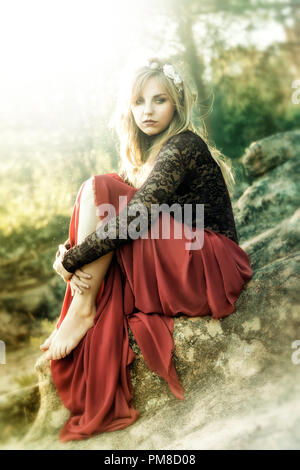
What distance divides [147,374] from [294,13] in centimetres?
381

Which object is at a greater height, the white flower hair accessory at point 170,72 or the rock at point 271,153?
the white flower hair accessory at point 170,72

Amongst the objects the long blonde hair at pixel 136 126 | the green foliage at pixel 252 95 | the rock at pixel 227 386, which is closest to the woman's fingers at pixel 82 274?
the rock at pixel 227 386

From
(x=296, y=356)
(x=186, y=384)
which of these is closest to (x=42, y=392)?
(x=186, y=384)

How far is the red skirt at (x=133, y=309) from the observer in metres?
1.47

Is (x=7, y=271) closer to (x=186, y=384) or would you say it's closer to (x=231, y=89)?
(x=186, y=384)

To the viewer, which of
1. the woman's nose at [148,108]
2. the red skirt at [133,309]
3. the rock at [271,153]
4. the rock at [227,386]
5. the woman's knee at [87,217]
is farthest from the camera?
the rock at [271,153]

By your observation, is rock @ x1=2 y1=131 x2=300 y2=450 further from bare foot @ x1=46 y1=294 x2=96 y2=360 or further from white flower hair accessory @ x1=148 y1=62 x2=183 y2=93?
white flower hair accessory @ x1=148 y1=62 x2=183 y2=93

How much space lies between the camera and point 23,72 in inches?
134

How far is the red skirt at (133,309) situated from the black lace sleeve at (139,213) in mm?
72

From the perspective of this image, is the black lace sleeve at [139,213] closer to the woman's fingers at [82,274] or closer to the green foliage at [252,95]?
the woman's fingers at [82,274]

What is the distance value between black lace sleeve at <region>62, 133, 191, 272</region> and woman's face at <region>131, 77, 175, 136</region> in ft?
0.65

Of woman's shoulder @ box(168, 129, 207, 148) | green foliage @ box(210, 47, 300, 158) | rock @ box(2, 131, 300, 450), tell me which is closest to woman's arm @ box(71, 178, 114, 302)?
rock @ box(2, 131, 300, 450)

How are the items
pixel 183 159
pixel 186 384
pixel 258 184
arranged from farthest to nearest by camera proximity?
pixel 258 184 → pixel 183 159 → pixel 186 384

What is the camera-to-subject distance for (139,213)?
1.51 meters
